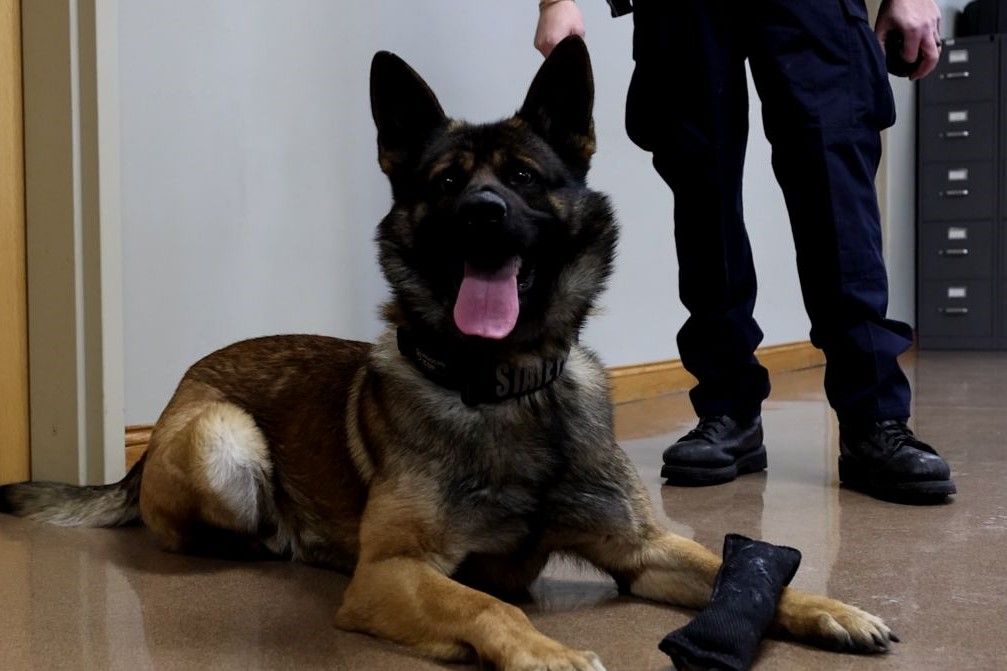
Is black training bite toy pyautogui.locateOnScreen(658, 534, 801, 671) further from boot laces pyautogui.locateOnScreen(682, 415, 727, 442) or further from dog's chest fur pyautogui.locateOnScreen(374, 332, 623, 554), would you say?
boot laces pyautogui.locateOnScreen(682, 415, 727, 442)

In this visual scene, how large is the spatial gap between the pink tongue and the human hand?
1.22 metres

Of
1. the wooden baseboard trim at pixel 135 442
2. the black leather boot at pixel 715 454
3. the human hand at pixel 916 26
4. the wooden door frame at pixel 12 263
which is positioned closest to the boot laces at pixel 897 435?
the black leather boot at pixel 715 454

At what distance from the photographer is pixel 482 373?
1481mm

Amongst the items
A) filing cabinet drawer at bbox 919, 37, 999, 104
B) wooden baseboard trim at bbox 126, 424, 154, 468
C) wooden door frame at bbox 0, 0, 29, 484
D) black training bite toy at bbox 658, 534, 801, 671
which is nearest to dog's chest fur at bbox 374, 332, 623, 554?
black training bite toy at bbox 658, 534, 801, 671

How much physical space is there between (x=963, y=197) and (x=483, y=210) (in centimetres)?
707

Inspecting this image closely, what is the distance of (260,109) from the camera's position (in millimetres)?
2568

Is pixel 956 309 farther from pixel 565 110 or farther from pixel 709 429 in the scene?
pixel 565 110

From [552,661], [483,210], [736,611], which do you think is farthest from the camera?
[483,210]

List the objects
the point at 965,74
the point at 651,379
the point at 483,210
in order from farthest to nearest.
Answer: the point at 965,74 < the point at 651,379 < the point at 483,210

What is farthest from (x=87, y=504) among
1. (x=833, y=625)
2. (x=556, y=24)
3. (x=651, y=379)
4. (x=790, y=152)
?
(x=651, y=379)

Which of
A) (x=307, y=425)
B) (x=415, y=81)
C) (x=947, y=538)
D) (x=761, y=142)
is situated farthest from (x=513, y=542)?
(x=761, y=142)

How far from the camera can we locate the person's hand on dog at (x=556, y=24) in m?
2.03

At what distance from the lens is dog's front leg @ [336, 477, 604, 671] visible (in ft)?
3.75

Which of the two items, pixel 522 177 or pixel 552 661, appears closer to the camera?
pixel 552 661
